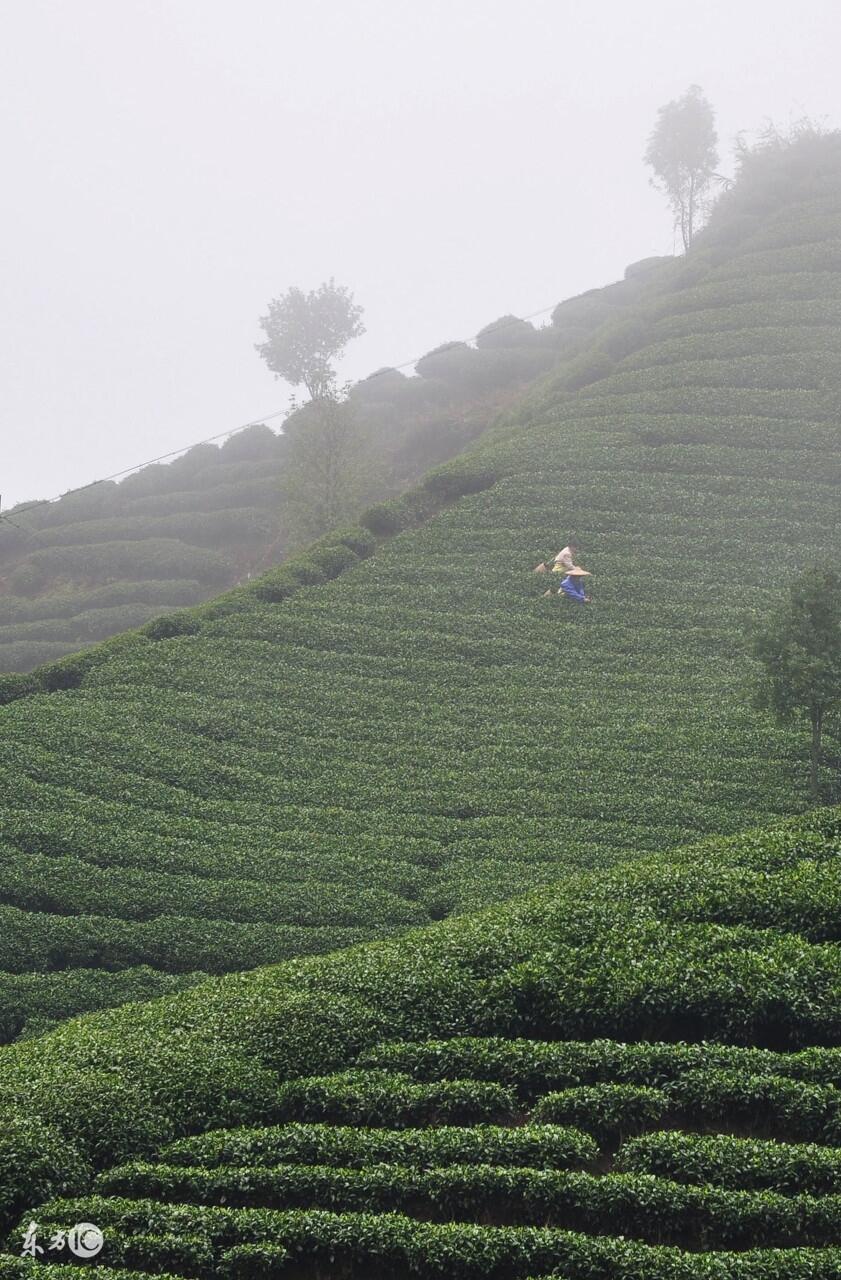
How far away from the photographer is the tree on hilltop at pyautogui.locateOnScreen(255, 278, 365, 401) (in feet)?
372

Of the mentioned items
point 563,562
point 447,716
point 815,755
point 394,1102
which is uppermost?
point 563,562

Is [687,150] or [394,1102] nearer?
[394,1102]

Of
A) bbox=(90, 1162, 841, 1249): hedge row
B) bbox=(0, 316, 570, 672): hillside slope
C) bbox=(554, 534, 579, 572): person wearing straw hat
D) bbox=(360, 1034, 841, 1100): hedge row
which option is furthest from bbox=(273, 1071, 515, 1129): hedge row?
bbox=(0, 316, 570, 672): hillside slope

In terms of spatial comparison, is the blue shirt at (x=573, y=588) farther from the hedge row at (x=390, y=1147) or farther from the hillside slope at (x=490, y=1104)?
the hedge row at (x=390, y=1147)

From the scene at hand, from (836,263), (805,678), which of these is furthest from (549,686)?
(836,263)

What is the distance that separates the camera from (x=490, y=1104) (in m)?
17.4

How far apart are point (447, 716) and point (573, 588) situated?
9955 mm

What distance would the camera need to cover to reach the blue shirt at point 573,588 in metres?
45.0

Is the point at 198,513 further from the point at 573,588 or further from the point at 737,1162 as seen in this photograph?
the point at 737,1162

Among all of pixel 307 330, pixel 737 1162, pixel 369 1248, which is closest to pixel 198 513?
pixel 307 330

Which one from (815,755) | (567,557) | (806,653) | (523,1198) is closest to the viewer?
(523,1198)

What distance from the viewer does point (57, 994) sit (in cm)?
2550

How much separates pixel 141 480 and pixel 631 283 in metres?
46.2

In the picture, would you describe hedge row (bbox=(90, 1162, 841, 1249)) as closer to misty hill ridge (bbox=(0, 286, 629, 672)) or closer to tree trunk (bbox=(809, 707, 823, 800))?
tree trunk (bbox=(809, 707, 823, 800))
